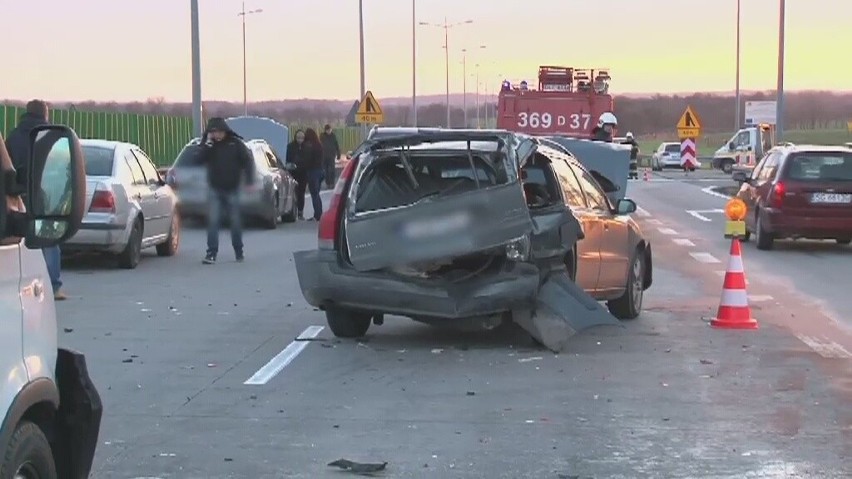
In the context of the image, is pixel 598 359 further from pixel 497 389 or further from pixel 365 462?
pixel 365 462

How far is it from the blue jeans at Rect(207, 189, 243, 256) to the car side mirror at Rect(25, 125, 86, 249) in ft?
45.8

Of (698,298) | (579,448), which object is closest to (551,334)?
(579,448)

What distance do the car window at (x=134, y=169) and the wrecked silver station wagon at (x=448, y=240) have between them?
696 centimetres

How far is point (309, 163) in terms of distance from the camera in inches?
1091

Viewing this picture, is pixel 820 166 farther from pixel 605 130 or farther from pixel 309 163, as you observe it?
pixel 309 163

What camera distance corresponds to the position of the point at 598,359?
10984 mm

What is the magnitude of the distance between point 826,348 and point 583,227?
2.18 m

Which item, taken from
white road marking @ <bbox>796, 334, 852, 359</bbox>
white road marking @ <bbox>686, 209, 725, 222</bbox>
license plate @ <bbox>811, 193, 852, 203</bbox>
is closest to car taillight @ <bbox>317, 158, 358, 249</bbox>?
white road marking @ <bbox>796, 334, 852, 359</bbox>

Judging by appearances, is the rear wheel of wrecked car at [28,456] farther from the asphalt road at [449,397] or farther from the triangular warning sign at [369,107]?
the triangular warning sign at [369,107]

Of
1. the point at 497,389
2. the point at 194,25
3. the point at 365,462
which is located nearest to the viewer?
the point at 365,462

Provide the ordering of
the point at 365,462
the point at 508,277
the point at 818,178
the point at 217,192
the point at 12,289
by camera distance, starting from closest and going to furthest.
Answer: the point at 12,289 → the point at 365,462 → the point at 508,277 → the point at 217,192 → the point at 818,178

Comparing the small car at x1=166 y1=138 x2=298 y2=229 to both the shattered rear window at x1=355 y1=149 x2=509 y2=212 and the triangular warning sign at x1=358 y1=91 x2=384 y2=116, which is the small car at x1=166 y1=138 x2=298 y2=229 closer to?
the shattered rear window at x1=355 y1=149 x2=509 y2=212

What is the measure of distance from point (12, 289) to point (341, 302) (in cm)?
670

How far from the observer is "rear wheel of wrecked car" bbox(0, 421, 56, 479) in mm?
4566
